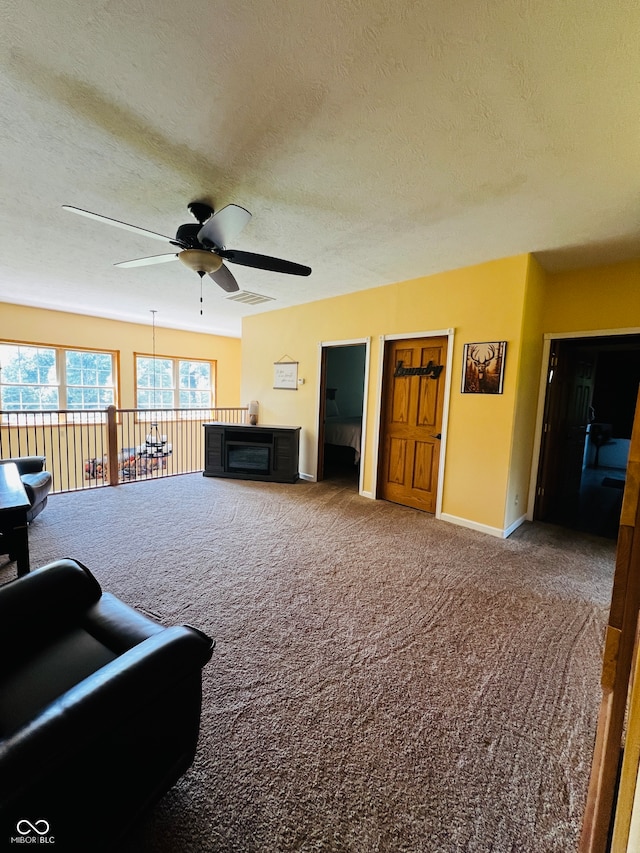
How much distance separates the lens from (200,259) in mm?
2379

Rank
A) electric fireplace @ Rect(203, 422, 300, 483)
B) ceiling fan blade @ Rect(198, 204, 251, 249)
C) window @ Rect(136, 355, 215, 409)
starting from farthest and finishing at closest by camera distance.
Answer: window @ Rect(136, 355, 215, 409)
electric fireplace @ Rect(203, 422, 300, 483)
ceiling fan blade @ Rect(198, 204, 251, 249)

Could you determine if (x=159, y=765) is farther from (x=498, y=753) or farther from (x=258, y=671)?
(x=498, y=753)

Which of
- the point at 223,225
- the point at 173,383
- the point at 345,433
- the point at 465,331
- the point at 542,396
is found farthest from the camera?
the point at 173,383

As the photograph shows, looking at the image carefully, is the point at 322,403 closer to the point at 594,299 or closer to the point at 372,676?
the point at 594,299

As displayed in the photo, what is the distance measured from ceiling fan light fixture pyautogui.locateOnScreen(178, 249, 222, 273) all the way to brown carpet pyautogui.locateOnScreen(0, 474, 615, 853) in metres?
2.21

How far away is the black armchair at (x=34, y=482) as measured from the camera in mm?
3143

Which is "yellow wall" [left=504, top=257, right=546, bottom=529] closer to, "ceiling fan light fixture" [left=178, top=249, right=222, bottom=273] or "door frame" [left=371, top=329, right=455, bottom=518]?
"door frame" [left=371, top=329, right=455, bottom=518]

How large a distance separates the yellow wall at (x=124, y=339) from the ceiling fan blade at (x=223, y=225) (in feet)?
18.7

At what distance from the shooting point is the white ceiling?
50.3 inches

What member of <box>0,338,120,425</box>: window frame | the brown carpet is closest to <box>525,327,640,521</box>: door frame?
the brown carpet

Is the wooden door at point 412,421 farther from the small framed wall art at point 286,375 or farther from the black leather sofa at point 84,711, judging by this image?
the black leather sofa at point 84,711

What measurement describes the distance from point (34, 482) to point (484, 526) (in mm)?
4353

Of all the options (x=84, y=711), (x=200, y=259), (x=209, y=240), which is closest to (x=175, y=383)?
(x=200, y=259)

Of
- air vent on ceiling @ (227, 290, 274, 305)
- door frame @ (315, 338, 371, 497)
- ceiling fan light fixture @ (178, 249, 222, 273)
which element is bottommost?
door frame @ (315, 338, 371, 497)
